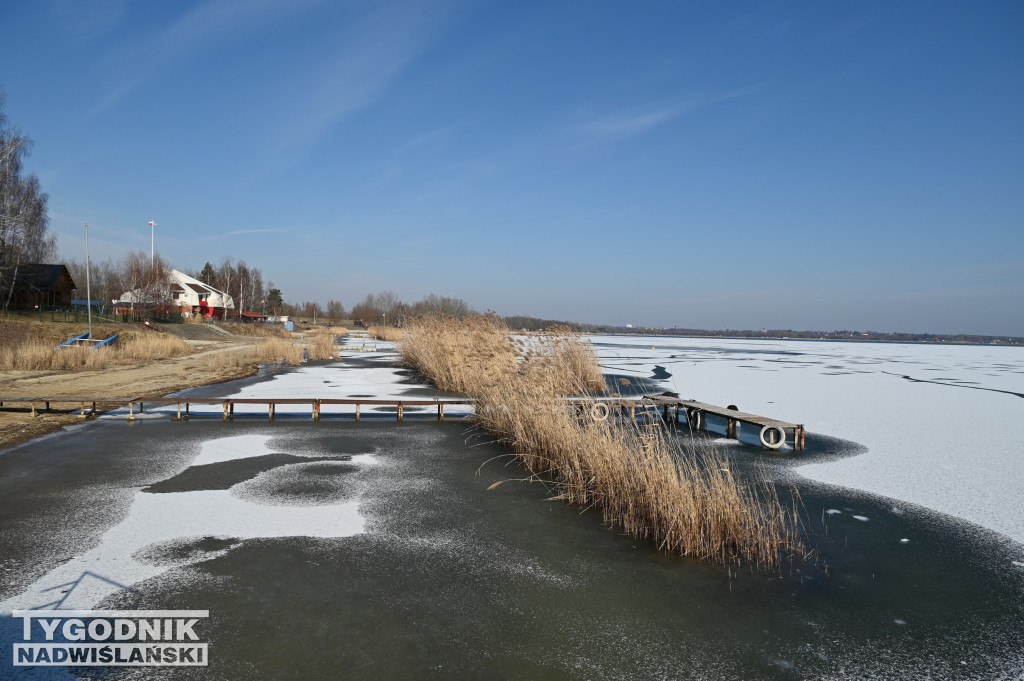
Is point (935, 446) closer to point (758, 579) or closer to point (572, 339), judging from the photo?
point (758, 579)

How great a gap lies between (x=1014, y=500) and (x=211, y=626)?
755 cm

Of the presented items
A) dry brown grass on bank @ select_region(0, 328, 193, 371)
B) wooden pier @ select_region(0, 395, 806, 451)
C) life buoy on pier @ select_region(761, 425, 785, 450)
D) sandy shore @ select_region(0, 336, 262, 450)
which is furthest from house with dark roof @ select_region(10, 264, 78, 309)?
life buoy on pier @ select_region(761, 425, 785, 450)

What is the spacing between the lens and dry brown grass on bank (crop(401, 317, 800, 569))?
470cm

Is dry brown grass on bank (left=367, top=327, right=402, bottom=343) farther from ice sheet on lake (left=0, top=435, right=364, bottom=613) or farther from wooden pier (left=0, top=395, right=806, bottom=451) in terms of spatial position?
ice sheet on lake (left=0, top=435, right=364, bottom=613)

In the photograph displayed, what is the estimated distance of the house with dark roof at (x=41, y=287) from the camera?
33.0 metres

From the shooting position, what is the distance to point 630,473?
18.4ft

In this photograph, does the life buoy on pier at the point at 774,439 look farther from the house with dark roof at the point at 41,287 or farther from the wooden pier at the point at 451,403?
the house with dark roof at the point at 41,287

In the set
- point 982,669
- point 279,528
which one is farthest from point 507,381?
point 982,669

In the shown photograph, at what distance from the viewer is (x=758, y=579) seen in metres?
4.15

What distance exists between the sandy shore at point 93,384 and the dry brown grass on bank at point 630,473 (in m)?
7.02

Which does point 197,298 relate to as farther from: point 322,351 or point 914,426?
point 914,426

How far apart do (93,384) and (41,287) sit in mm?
29124

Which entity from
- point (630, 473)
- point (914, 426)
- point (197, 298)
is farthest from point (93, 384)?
point (197, 298)

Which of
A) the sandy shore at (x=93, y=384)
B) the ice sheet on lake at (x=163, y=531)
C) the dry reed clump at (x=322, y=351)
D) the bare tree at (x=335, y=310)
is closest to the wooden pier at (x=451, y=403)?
the sandy shore at (x=93, y=384)
